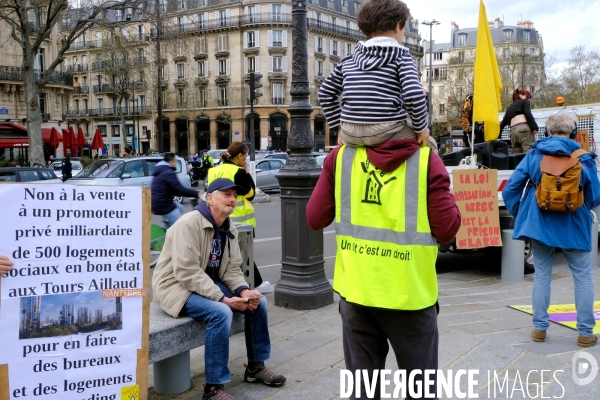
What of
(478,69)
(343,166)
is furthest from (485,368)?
(478,69)

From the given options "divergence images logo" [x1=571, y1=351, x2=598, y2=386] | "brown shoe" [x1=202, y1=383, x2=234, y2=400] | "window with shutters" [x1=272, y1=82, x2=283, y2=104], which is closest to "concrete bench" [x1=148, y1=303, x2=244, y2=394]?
"brown shoe" [x1=202, y1=383, x2=234, y2=400]

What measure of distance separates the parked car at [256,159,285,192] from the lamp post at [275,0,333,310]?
59.4ft

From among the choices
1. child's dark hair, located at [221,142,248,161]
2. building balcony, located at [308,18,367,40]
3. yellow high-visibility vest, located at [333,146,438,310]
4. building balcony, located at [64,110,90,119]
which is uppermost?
building balcony, located at [308,18,367,40]

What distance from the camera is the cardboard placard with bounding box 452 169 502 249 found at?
22.8 feet

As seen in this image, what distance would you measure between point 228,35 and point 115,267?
67168 mm

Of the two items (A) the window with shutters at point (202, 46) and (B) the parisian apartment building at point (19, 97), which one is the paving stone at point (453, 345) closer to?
(B) the parisian apartment building at point (19, 97)

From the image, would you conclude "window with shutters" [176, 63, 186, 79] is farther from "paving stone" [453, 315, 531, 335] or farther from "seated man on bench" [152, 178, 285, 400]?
"seated man on bench" [152, 178, 285, 400]

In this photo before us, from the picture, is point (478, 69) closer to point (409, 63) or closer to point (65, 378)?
point (409, 63)

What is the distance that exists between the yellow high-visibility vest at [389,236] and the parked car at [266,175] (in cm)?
2151

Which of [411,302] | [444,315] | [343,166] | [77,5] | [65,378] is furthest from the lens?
[77,5]

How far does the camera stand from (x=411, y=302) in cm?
231

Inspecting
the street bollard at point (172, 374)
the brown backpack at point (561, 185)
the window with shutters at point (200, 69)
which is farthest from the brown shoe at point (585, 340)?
the window with shutters at point (200, 69)

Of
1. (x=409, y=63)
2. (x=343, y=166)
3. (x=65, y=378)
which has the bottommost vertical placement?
(x=65, y=378)

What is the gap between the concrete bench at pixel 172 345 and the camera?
3.41 metres
